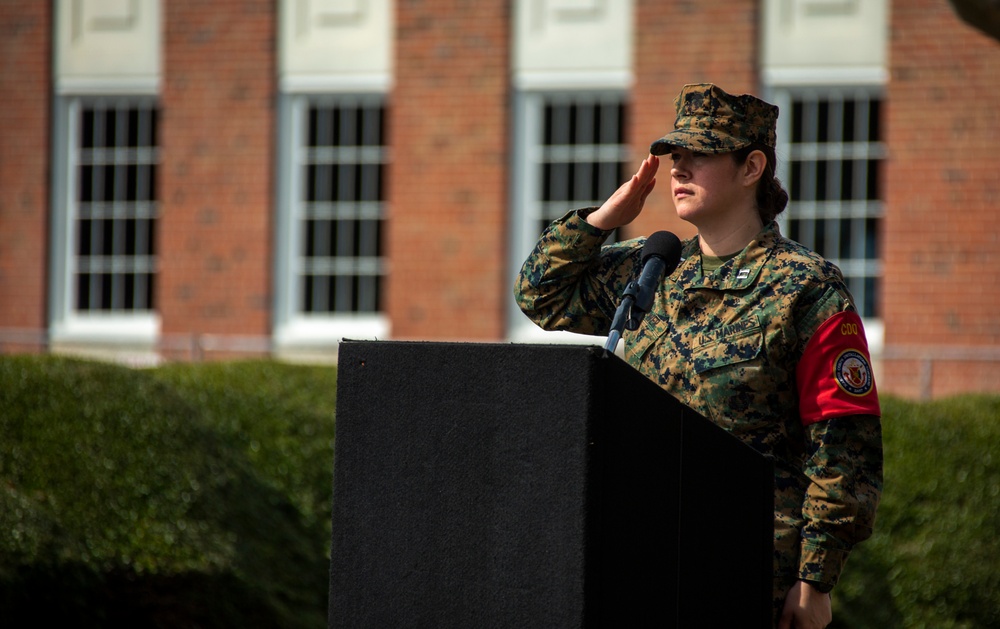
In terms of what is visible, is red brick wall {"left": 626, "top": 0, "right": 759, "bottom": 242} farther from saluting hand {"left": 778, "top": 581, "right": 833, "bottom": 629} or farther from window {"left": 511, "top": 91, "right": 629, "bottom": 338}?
saluting hand {"left": 778, "top": 581, "right": 833, "bottom": 629}

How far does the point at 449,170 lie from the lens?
15.1 metres

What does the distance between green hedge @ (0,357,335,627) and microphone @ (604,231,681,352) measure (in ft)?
10.1

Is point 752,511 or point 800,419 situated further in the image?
point 800,419

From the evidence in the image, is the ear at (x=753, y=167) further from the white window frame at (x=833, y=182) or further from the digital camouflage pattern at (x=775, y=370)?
the white window frame at (x=833, y=182)

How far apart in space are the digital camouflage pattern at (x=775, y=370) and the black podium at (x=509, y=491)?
1.35 feet

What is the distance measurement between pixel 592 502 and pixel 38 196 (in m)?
14.9

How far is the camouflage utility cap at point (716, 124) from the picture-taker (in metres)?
3.47

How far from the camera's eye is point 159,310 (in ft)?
52.5

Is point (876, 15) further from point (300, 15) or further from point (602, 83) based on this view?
point (300, 15)

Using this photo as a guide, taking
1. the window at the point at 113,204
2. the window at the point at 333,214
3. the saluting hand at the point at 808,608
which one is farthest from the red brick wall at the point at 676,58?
the saluting hand at the point at 808,608

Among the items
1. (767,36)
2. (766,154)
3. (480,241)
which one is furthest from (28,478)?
(767,36)

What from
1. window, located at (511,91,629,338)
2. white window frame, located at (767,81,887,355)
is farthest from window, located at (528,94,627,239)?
white window frame, located at (767,81,887,355)

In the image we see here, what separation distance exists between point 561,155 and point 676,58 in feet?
5.48

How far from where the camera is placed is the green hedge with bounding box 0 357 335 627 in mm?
5578
